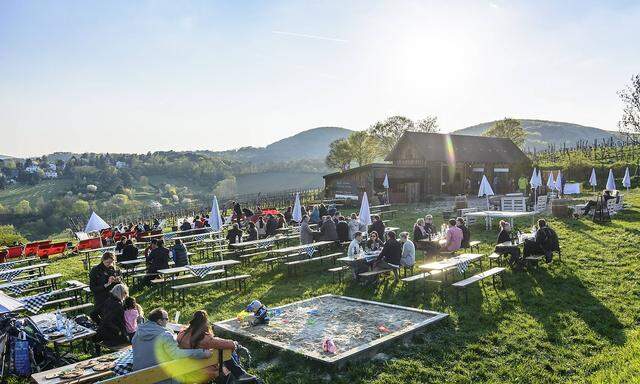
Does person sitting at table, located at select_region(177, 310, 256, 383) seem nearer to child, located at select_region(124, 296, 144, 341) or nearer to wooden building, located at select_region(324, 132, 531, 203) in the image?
child, located at select_region(124, 296, 144, 341)

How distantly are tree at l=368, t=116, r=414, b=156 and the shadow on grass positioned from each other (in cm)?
5557

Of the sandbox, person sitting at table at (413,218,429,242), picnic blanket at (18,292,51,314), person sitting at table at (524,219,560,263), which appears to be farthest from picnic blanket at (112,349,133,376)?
person sitting at table at (413,218,429,242)

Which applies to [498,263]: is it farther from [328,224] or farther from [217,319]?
[217,319]

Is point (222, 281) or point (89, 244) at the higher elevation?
point (89, 244)

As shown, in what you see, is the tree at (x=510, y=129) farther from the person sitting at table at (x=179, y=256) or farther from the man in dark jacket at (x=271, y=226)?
the person sitting at table at (x=179, y=256)

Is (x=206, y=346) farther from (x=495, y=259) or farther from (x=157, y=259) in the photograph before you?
(x=495, y=259)

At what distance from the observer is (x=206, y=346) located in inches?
224

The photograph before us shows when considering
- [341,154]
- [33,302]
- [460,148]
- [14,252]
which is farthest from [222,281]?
[341,154]

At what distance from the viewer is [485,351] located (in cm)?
705

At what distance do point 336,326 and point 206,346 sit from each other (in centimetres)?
307

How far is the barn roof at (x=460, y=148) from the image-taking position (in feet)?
118

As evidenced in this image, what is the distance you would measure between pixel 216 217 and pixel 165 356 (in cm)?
894

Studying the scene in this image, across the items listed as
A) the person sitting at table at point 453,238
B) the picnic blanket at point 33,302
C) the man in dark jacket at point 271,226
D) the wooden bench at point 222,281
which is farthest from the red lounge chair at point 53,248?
the person sitting at table at point 453,238

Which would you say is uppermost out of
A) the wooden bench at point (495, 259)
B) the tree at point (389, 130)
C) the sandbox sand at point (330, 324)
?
the tree at point (389, 130)
